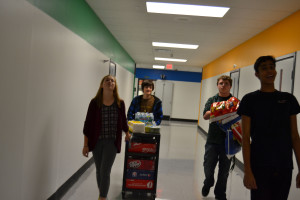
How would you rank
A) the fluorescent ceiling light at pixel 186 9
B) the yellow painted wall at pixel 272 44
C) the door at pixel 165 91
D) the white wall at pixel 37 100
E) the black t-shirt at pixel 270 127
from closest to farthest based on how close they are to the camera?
1. the black t-shirt at pixel 270 127
2. the white wall at pixel 37 100
3. the yellow painted wall at pixel 272 44
4. the fluorescent ceiling light at pixel 186 9
5. the door at pixel 165 91

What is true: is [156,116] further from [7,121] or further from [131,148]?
[7,121]

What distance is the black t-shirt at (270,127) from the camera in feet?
5.67

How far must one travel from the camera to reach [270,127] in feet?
5.77

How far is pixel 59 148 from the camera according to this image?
130 inches

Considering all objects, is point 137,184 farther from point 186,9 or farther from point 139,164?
point 186,9

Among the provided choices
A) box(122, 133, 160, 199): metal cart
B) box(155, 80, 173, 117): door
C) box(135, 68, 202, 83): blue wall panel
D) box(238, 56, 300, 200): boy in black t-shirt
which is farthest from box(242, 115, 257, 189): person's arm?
box(135, 68, 202, 83): blue wall panel

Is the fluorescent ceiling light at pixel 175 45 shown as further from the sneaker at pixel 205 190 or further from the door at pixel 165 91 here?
the door at pixel 165 91

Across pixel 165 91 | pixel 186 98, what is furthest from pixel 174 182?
pixel 186 98

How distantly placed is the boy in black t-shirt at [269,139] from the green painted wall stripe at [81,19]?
6.79 ft

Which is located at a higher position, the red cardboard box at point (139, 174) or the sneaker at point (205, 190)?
the red cardboard box at point (139, 174)

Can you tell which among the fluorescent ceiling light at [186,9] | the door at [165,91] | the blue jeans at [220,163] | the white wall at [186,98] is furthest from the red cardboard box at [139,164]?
the white wall at [186,98]

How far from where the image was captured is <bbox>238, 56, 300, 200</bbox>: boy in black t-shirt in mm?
1729

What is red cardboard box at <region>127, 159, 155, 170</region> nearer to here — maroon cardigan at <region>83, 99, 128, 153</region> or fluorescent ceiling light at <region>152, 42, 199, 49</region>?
maroon cardigan at <region>83, 99, 128, 153</region>

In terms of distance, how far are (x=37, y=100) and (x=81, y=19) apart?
6.24 ft
